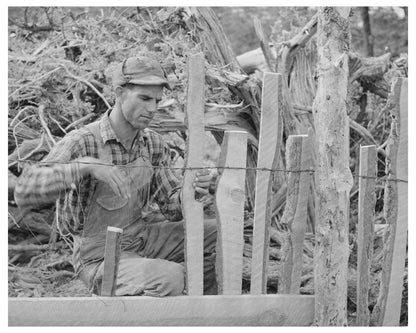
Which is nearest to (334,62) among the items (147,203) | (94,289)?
(147,203)

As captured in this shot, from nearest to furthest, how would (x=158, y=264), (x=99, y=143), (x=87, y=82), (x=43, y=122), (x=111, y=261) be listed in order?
(x=111, y=261) < (x=158, y=264) < (x=99, y=143) < (x=43, y=122) < (x=87, y=82)

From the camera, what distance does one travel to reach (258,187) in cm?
341

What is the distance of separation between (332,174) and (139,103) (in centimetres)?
95

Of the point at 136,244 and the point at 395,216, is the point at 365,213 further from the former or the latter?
the point at 136,244

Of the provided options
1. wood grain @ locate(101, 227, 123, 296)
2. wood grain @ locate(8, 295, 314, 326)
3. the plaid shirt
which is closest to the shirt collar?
the plaid shirt

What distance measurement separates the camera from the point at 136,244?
147 inches

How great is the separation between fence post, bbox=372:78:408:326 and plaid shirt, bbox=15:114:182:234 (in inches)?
39.8

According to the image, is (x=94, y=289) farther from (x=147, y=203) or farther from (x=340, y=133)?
(x=340, y=133)

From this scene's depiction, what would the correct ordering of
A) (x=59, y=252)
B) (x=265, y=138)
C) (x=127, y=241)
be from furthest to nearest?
(x=59, y=252)
(x=127, y=241)
(x=265, y=138)

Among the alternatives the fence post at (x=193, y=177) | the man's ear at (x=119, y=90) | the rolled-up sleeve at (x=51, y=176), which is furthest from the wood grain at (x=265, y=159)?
the rolled-up sleeve at (x=51, y=176)

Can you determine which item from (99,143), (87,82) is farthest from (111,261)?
(87,82)

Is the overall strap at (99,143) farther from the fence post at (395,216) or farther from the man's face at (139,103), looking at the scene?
the fence post at (395,216)

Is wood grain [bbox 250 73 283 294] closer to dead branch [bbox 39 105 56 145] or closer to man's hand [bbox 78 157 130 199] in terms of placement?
man's hand [bbox 78 157 130 199]

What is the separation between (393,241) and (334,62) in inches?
34.5
